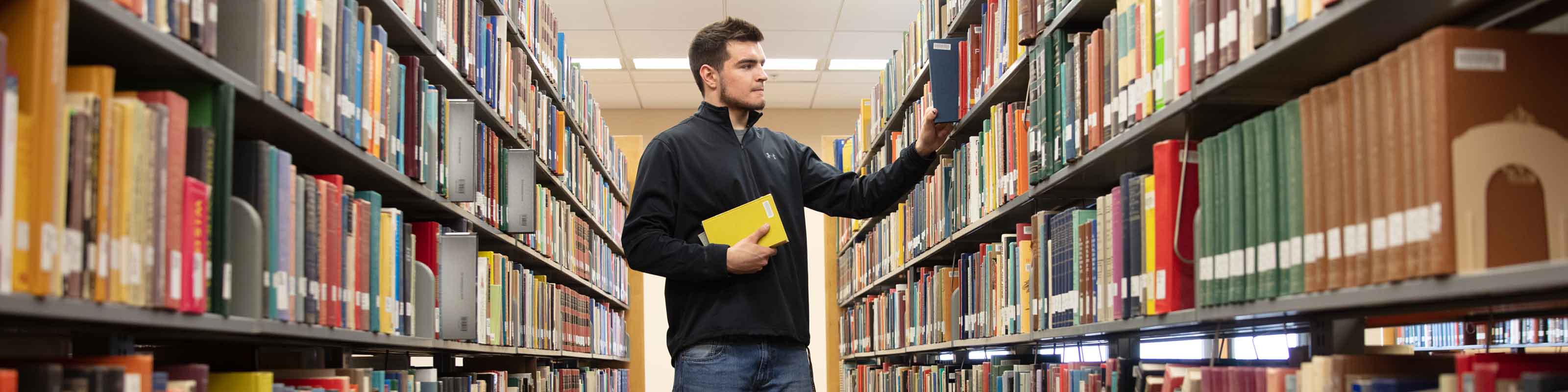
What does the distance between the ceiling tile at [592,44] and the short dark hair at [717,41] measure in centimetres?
430

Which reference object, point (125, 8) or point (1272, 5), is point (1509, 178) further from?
point (125, 8)

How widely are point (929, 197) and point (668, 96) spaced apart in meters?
5.37

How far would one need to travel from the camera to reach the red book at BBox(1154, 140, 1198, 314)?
1.78 metres

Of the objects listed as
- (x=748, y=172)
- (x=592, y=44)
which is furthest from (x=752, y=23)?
(x=748, y=172)

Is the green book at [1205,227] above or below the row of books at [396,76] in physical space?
below

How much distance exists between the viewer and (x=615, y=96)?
29.7ft

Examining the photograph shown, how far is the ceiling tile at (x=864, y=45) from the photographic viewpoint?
7395mm

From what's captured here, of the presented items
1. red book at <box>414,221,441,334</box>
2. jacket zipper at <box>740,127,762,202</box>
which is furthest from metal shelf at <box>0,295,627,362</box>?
jacket zipper at <box>740,127,762,202</box>

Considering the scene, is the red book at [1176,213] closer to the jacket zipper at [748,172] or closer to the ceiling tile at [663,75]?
the jacket zipper at [748,172]

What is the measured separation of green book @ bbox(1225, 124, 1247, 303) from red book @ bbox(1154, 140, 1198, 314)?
15 cm

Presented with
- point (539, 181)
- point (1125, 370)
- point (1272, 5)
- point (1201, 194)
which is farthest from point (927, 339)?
point (1272, 5)

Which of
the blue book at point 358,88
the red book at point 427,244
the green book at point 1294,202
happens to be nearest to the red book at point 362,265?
the blue book at point 358,88

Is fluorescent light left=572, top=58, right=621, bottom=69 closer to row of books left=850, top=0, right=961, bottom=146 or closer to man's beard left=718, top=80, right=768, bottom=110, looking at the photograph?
row of books left=850, top=0, right=961, bottom=146

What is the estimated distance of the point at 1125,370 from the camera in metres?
2.21
